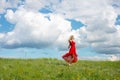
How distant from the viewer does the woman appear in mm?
29830

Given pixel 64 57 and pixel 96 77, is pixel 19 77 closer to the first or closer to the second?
pixel 96 77

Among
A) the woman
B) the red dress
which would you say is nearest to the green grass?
the woman

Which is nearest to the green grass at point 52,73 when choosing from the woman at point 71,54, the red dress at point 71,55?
the woman at point 71,54

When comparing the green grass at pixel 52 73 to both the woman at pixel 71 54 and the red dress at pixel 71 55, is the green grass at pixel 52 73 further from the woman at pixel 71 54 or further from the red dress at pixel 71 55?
the red dress at pixel 71 55

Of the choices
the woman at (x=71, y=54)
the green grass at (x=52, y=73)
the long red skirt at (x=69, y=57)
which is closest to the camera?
the green grass at (x=52, y=73)

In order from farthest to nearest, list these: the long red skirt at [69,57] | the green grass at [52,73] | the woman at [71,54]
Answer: the long red skirt at [69,57]
the woman at [71,54]
the green grass at [52,73]

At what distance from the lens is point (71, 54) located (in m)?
30.2

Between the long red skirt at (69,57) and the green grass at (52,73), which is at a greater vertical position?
the long red skirt at (69,57)

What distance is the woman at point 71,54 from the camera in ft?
97.9

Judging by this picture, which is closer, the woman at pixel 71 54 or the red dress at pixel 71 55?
the woman at pixel 71 54

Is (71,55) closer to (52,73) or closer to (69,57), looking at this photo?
(69,57)

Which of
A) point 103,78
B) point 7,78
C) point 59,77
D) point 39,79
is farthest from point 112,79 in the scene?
point 7,78

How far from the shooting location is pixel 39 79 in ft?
51.9

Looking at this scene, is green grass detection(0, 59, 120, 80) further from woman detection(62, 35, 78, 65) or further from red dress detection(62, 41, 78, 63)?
red dress detection(62, 41, 78, 63)
